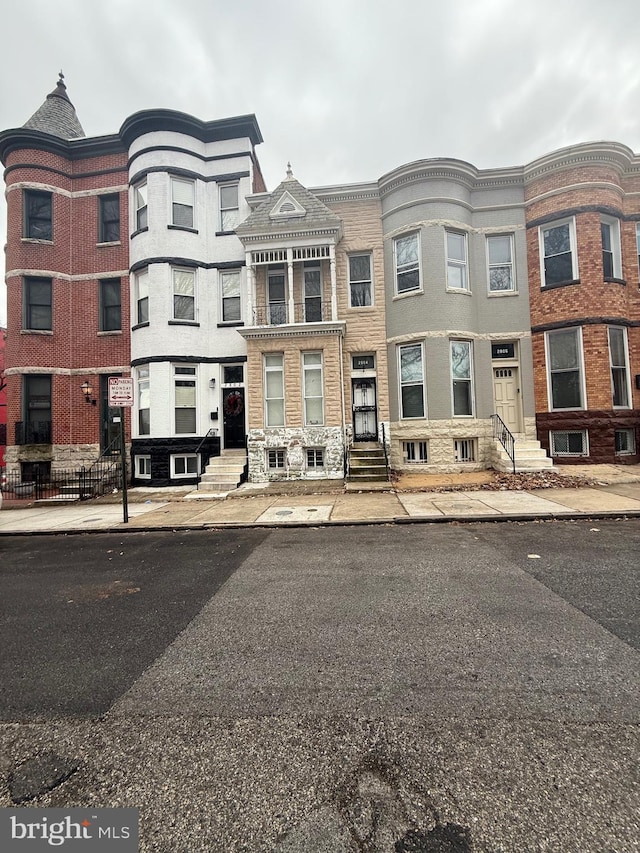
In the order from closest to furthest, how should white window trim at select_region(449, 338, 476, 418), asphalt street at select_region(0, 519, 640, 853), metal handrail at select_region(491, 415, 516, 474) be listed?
asphalt street at select_region(0, 519, 640, 853) → metal handrail at select_region(491, 415, 516, 474) → white window trim at select_region(449, 338, 476, 418)

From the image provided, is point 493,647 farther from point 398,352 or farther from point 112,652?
point 398,352

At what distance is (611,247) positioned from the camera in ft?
48.3

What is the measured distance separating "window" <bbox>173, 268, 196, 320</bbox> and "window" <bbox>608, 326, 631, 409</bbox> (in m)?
15.1

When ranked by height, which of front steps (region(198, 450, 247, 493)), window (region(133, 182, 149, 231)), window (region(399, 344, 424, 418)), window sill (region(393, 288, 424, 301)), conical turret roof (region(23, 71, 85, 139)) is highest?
conical turret roof (region(23, 71, 85, 139))

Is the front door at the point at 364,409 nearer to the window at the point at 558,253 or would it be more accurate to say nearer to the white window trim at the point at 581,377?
the white window trim at the point at 581,377

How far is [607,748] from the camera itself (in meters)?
2.24

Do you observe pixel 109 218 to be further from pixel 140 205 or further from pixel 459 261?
pixel 459 261

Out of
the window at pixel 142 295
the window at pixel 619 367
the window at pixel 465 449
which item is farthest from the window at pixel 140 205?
the window at pixel 619 367

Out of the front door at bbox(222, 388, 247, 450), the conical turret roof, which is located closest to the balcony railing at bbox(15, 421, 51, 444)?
the front door at bbox(222, 388, 247, 450)

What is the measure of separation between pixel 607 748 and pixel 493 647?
112cm

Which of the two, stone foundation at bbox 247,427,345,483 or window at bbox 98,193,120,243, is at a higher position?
window at bbox 98,193,120,243

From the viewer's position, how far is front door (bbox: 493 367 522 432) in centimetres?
1521

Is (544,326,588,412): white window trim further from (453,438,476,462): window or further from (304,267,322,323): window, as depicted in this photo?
(304,267,322,323): window

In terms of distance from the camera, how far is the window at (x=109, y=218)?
16.6m
